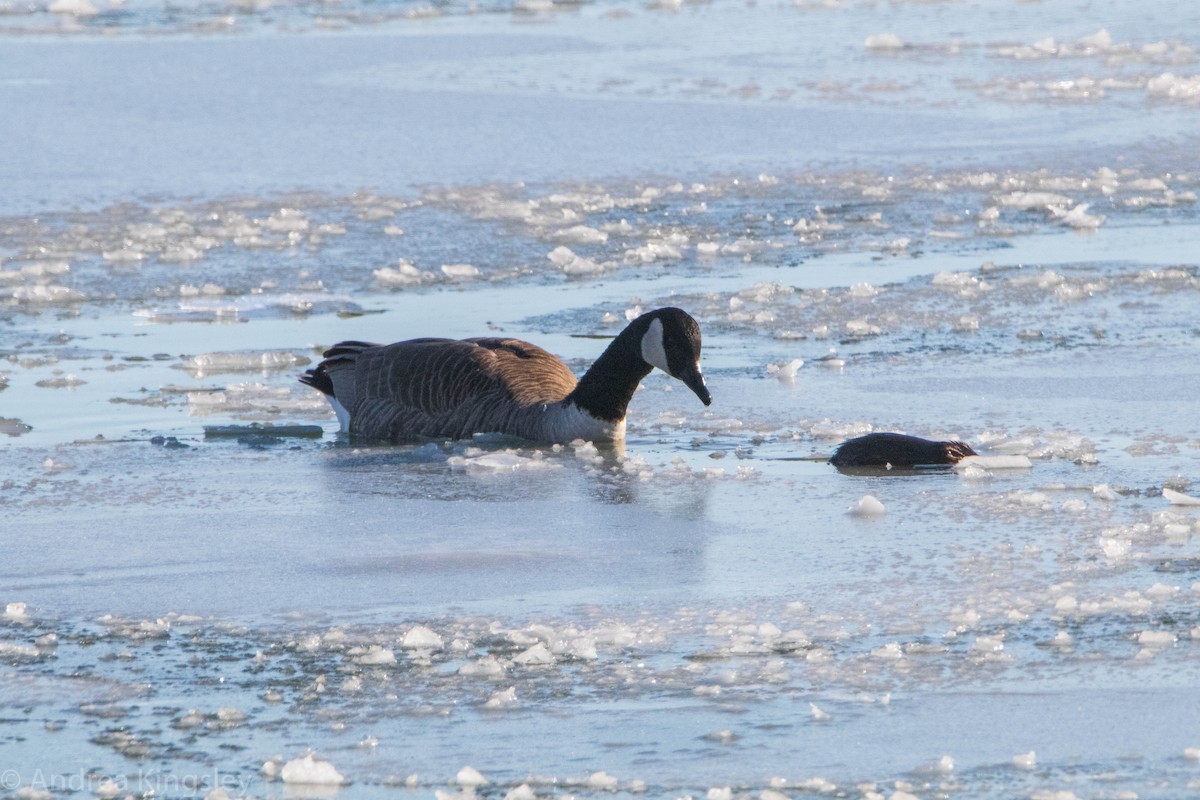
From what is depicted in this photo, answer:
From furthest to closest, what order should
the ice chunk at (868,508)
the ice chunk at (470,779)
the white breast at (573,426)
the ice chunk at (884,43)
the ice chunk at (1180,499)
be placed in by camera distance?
the ice chunk at (884,43), the white breast at (573,426), the ice chunk at (868,508), the ice chunk at (1180,499), the ice chunk at (470,779)

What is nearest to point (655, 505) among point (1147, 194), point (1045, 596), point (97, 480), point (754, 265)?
Answer: point (1045, 596)

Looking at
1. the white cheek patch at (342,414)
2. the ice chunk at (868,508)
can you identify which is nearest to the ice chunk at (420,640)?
the ice chunk at (868,508)

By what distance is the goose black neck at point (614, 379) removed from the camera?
6.32 metres

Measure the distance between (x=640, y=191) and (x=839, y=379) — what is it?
3924 millimetres

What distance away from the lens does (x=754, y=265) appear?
9.13m

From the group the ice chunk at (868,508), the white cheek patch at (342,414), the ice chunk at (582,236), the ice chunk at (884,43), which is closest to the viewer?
the ice chunk at (868,508)

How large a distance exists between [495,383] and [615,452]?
53 cm

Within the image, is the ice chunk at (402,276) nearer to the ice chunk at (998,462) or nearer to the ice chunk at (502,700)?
the ice chunk at (998,462)

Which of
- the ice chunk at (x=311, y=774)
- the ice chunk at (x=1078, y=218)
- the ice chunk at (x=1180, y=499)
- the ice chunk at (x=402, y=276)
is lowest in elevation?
the ice chunk at (x=311, y=774)

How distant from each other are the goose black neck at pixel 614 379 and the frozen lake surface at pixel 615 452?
154 millimetres

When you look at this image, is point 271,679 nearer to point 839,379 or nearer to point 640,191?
point 839,379

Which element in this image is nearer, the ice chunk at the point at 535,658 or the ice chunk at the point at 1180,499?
the ice chunk at the point at 535,658

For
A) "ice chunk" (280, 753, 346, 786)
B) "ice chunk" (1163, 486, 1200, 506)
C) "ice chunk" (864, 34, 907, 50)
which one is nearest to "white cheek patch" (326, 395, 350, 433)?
"ice chunk" (1163, 486, 1200, 506)

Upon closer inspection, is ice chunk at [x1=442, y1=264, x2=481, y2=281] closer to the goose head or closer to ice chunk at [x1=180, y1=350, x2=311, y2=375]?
ice chunk at [x1=180, y1=350, x2=311, y2=375]
